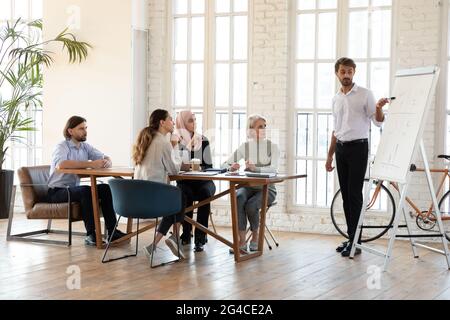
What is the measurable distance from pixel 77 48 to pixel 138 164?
3.13 metres

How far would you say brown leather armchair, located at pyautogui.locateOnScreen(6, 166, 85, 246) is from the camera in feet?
23.1

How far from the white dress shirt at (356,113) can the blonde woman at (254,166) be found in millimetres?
722

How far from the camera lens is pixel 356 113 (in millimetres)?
6832

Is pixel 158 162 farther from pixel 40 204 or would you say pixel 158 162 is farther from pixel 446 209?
pixel 446 209

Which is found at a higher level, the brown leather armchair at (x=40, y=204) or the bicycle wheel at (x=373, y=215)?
the brown leather armchair at (x=40, y=204)

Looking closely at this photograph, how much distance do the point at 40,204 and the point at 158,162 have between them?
1.55 metres

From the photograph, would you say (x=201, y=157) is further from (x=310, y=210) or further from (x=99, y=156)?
(x=310, y=210)

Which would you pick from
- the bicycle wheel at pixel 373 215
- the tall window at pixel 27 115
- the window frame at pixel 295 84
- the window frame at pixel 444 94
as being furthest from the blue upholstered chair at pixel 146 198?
the tall window at pixel 27 115

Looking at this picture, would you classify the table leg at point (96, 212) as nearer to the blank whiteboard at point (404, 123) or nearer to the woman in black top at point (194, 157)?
the woman in black top at point (194, 157)

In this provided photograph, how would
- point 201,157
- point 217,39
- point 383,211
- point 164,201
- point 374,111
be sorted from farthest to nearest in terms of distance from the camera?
1. point 217,39
2. point 383,211
3. point 201,157
4. point 374,111
5. point 164,201

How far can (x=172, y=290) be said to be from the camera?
533 centimetres

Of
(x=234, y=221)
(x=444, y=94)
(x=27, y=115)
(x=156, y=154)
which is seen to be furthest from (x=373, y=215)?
(x=27, y=115)

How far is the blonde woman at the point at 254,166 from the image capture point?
6766 mm

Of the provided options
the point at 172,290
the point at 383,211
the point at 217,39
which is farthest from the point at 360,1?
the point at 172,290
